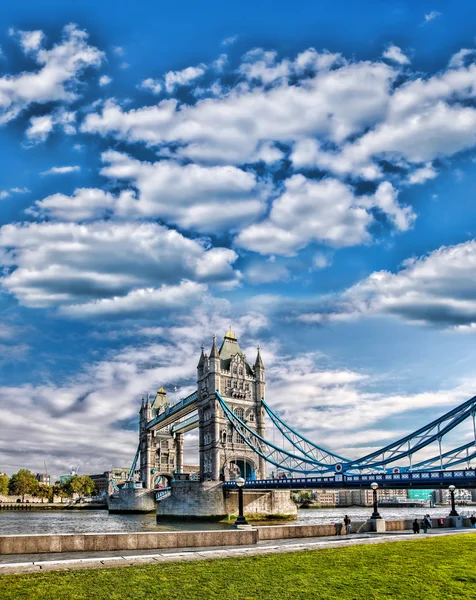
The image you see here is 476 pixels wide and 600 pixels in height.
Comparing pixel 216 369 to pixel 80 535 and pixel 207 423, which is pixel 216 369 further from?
pixel 80 535

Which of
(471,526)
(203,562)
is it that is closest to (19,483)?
(471,526)

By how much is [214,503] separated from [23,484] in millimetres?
101508

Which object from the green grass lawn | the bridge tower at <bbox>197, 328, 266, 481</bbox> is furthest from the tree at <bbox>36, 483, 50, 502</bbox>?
the green grass lawn

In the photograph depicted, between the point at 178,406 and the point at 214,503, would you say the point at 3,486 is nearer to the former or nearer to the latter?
the point at 178,406

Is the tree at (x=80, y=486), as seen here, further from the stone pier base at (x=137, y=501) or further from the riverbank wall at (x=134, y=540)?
the riverbank wall at (x=134, y=540)

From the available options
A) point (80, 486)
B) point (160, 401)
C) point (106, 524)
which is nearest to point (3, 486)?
point (80, 486)

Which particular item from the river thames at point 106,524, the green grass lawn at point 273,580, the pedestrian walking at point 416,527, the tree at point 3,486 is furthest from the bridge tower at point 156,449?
the green grass lawn at point 273,580

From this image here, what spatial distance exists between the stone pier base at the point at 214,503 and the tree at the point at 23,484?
95.4 metres

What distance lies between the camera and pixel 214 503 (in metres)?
69.9

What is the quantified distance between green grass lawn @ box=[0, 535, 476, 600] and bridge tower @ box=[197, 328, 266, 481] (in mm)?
66640

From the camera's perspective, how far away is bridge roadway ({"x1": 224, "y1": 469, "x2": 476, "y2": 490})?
159 ft

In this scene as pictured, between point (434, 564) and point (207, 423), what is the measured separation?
240 feet

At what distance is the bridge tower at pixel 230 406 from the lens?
274ft

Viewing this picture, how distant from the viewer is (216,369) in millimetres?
87000
